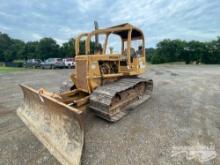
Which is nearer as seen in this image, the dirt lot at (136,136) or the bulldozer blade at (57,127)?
the bulldozer blade at (57,127)

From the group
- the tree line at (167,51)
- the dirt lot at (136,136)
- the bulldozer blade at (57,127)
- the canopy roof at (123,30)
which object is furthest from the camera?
the tree line at (167,51)

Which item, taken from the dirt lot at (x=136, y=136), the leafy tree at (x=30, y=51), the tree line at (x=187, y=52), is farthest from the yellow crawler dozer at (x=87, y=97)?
the leafy tree at (x=30, y=51)

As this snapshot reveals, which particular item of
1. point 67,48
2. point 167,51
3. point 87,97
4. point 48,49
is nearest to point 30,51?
point 48,49

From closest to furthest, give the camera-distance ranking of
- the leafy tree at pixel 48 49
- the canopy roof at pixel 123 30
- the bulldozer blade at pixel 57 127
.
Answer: the bulldozer blade at pixel 57 127, the canopy roof at pixel 123 30, the leafy tree at pixel 48 49

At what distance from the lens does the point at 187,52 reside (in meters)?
36.8

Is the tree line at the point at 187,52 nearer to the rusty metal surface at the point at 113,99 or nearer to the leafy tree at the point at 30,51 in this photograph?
the leafy tree at the point at 30,51

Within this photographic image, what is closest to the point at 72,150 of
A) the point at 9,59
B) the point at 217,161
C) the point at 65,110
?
the point at 65,110

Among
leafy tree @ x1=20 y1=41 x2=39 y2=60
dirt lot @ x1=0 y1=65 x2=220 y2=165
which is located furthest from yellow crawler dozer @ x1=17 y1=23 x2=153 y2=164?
leafy tree @ x1=20 y1=41 x2=39 y2=60

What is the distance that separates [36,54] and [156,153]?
45584mm

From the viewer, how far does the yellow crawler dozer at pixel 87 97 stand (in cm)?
295

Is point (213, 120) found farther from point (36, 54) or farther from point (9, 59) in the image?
point (9, 59)

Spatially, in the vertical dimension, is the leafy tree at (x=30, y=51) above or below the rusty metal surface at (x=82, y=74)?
above

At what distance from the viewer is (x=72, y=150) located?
9.14ft

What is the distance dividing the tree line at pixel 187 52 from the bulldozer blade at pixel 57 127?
34.2 m
